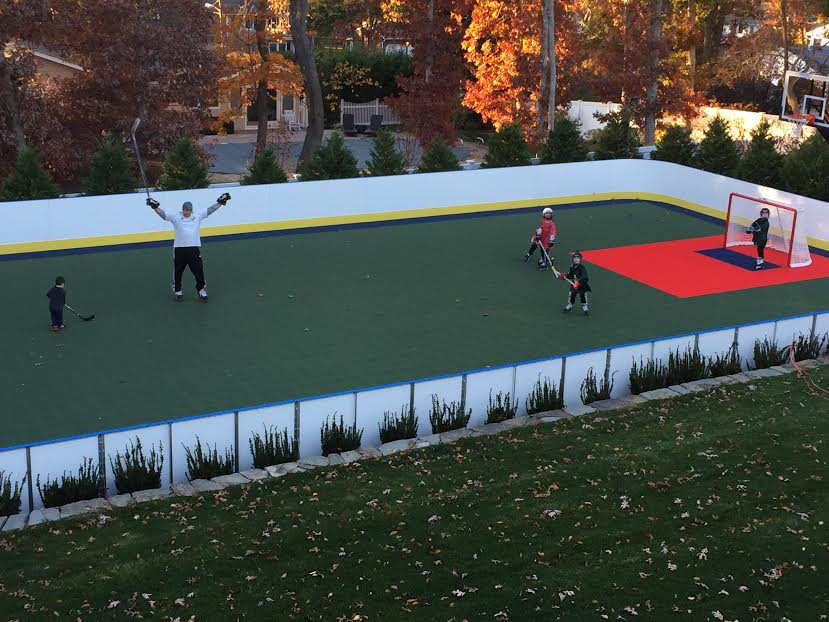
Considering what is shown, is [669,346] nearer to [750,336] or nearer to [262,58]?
[750,336]

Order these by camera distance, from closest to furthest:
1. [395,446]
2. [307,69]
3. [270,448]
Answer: [270,448]
[395,446]
[307,69]

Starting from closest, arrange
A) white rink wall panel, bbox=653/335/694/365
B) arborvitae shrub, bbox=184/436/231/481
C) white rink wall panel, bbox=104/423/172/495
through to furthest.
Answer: white rink wall panel, bbox=104/423/172/495, arborvitae shrub, bbox=184/436/231/481, white rink wall panel, bbox=653/335/694/365

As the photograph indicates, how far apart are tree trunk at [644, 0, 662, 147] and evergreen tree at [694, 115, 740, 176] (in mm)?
7225

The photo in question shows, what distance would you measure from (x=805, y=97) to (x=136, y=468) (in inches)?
1014

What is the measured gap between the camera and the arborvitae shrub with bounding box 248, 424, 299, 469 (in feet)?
47.2

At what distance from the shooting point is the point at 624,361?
56.6ft

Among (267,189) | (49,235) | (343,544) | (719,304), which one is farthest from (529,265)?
(343,544)

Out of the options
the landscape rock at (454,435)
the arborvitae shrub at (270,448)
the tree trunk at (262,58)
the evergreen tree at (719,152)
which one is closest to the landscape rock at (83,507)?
the arborvitae shrub at (270,448)

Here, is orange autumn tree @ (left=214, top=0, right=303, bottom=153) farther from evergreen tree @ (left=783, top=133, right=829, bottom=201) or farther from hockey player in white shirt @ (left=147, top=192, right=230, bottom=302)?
evergreen tree @ (left=783, top=133, right=829, bottom=201)

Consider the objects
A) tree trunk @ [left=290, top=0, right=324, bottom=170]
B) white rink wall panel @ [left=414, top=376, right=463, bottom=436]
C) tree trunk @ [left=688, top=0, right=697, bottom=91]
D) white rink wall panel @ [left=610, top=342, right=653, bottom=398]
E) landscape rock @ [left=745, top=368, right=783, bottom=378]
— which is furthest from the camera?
tree trunk @ [left=688, top=0, right=697, bottom=91]

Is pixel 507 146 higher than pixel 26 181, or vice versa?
pixel 507 146

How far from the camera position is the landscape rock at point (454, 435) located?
15359 millimetres

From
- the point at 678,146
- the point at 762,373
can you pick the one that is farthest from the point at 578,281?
the point at 678,146

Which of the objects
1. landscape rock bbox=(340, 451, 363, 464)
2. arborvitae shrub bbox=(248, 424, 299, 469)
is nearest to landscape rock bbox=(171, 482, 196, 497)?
arborvitae shrub bbox=(248, 424, 299, 469)
